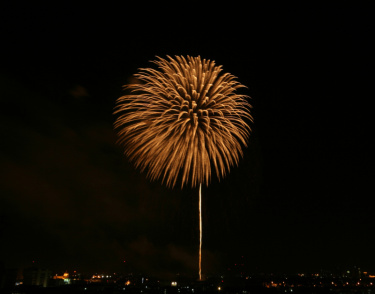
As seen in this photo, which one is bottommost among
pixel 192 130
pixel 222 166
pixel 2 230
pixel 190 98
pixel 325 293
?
pixel 325 293

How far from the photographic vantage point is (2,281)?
1426 inches

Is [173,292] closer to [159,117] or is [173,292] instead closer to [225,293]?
[225,293]

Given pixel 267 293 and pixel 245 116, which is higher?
pixel 245 116

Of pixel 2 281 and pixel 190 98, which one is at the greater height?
pixel 190 98

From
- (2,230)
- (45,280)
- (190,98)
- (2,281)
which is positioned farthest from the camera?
(45,280)

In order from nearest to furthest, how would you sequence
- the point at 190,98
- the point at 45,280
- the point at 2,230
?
the point at 190,98
the point at 2,230
the point at 45,280

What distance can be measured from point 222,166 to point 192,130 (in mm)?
3157

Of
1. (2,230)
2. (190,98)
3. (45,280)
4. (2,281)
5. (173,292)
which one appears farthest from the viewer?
(45,280)

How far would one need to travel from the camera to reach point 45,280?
6750cm

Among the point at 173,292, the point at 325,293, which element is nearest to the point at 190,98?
the point at 173,292

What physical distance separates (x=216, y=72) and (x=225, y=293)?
25422 millimetres

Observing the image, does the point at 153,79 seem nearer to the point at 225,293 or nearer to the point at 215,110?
the point at 215,110

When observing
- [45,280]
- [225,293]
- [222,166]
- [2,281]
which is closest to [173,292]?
[225,293]

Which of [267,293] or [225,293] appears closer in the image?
[225,293]
